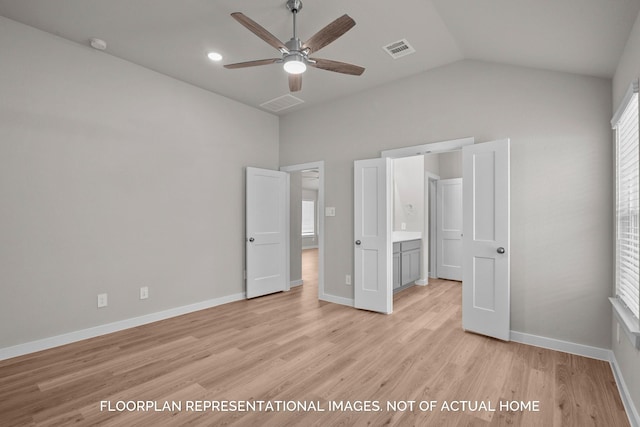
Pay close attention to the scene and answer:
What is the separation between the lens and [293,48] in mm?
2494

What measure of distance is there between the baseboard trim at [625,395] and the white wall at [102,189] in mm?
4278

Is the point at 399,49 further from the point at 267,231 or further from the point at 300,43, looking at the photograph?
the point at 267,231

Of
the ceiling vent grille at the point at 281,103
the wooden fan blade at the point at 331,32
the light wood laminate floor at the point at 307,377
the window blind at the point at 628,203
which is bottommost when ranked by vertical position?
the light wood laminate floor at the point at 307,377

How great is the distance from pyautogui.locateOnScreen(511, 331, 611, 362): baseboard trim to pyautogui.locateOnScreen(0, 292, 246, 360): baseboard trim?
3.72m

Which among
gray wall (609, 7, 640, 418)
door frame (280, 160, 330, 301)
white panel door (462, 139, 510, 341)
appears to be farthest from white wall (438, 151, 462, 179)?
gray wall (609, 7, 640, 418)

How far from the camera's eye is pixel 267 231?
198 inches

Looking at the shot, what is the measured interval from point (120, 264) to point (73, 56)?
2.24 meters

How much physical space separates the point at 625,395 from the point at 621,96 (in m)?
2.17

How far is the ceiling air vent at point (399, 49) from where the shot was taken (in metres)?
3.20

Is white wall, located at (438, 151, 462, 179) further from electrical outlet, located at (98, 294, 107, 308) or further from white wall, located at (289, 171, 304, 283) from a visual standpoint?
electrical outlet, located at (98, 294, 107, 308)

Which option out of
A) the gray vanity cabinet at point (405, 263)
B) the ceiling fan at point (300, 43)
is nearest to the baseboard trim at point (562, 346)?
the gray vanity cabinet at point (405, 263)

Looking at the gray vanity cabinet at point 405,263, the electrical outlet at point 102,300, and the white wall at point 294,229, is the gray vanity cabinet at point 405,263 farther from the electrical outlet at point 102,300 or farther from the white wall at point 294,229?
the electrical outlet at point 102,300

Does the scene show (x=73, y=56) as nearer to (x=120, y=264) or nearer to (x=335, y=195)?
(x=120, y=264)

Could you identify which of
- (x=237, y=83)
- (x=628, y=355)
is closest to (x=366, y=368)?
(x=628, y=355)
